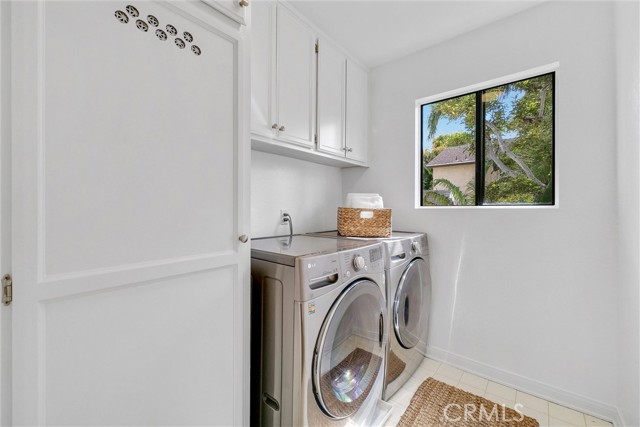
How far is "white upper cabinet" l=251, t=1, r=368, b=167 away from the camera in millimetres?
1562

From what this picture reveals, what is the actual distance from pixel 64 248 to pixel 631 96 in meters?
2.26

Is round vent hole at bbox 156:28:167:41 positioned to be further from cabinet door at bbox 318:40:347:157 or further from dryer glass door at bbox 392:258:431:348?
dryer glass door at bbox 392:258:431:348

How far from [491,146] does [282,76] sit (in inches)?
61.9

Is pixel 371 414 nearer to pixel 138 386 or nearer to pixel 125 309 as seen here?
pixel 138 386

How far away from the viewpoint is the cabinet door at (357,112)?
2.25 m

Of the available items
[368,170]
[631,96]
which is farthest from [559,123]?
[368,170]

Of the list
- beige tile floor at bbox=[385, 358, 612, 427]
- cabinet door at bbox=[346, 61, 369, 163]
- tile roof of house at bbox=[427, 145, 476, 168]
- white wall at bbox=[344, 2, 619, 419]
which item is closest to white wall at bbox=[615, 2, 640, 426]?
white wall at bbox=[344, 2, 619, 419]

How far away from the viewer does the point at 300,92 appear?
5.91 feet

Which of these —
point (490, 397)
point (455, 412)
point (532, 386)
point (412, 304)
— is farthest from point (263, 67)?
point (532, 386)

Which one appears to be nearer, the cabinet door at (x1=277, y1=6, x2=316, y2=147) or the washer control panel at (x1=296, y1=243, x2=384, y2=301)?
the washer control panel at (x1=296, y1=243, x2=384, y2=301)

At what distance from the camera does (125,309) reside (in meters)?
0.81

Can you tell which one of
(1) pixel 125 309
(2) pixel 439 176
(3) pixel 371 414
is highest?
(2) pixel 439 176

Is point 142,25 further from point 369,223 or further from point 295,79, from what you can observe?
point 369,223

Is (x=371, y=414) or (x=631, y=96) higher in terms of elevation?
(x=631, y=96)
